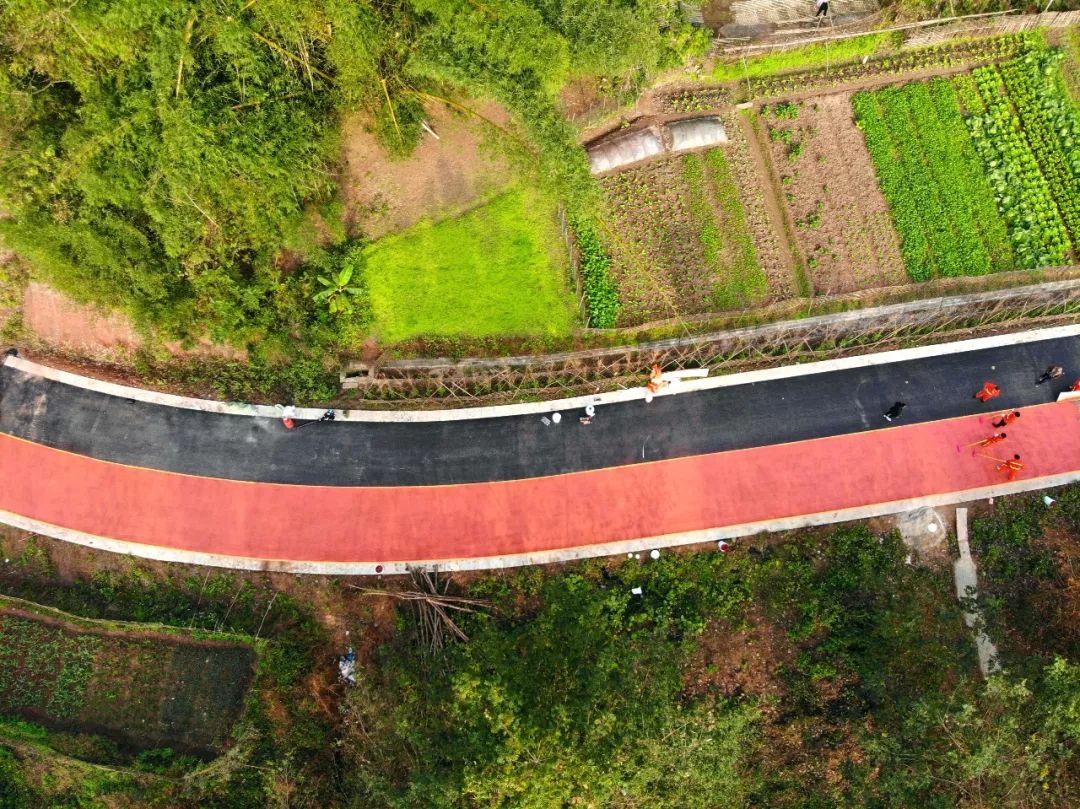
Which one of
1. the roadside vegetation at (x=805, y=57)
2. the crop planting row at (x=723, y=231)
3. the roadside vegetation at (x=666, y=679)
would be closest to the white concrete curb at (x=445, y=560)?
the roadside vegetation at (x=666, y=679)

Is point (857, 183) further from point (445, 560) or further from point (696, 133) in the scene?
point (445, 560)

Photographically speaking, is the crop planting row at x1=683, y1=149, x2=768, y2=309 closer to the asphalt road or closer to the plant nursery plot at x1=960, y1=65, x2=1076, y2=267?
the asphalt road

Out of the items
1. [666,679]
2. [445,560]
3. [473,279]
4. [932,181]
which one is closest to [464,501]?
[445,560]

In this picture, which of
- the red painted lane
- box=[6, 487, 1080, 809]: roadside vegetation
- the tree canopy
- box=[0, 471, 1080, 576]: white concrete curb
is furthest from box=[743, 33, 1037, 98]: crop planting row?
box=[6, 487, 1080, 809]: roadside vegetation

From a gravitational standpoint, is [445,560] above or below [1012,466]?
above

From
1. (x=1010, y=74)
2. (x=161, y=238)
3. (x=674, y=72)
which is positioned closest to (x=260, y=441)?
(x=161, y=238)

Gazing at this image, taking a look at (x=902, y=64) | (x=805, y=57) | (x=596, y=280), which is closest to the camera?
(x=596, y=280)
